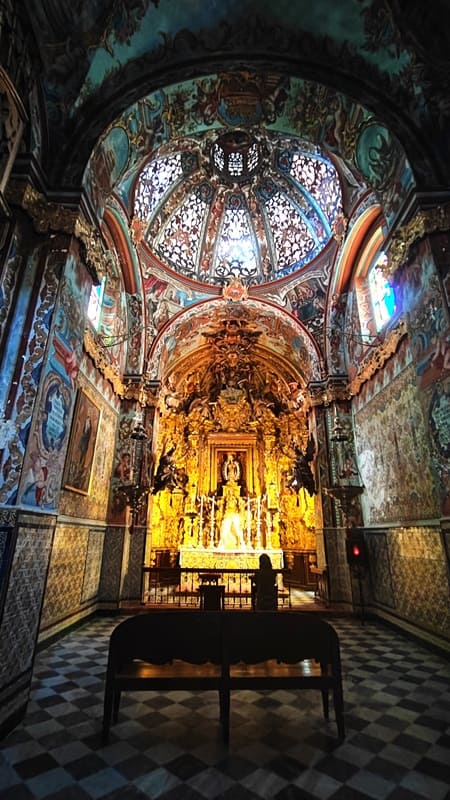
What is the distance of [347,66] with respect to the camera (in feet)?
22.1

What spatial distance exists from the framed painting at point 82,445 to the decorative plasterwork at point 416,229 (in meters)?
7.31

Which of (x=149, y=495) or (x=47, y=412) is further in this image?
(x=149, y=495)

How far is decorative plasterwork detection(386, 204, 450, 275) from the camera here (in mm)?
6000

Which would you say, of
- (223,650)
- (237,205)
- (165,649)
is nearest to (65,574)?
(165,649)

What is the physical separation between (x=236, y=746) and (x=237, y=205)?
1434cm

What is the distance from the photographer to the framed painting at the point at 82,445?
8.51 metres

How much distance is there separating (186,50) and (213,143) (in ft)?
17.6

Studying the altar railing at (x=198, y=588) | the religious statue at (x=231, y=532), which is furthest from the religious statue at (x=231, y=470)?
the altar railing at (x=198, y=588)

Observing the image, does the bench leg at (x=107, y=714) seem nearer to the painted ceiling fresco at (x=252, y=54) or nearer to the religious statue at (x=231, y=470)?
the painted ceiling fresco at (x=252, y=54)

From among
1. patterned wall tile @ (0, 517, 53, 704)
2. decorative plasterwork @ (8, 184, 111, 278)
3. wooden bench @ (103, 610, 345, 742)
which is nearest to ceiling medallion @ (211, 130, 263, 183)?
decorative plasterwork @ (8, 184, 111, 278)

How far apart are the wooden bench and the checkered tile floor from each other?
14.3 inches

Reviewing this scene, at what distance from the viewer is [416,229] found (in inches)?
244

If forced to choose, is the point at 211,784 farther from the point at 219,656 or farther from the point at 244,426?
the point at 244,426

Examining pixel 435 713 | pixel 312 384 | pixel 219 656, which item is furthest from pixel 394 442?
pixel 219 656
